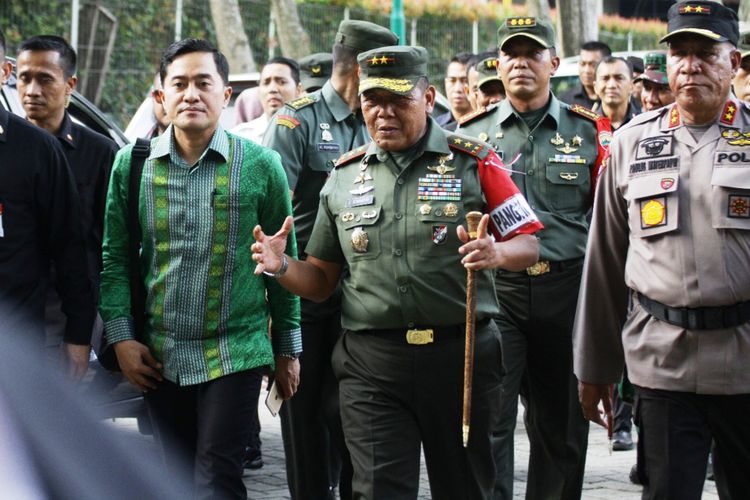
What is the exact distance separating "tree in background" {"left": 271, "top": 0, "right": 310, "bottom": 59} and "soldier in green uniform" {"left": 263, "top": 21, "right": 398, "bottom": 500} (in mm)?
18103

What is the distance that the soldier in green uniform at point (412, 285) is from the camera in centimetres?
574

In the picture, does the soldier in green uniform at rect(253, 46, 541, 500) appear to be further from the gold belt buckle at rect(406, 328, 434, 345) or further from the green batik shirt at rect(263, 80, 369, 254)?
the green batik shirt at rect(263, 80, 369, 254)

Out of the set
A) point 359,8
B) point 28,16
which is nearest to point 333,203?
point 28,16

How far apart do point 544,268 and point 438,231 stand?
5.10 feet

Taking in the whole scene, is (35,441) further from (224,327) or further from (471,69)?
(471,69)

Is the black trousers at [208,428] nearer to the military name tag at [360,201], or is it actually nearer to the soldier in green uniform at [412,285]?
the soldier in green uniform at [412,285]

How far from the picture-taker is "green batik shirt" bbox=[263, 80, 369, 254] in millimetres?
7320

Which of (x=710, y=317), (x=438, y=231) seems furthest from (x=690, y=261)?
(x=438, y=231)

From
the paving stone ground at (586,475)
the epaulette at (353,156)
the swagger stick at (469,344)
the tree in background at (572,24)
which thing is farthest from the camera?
the tree in background at (572,24)

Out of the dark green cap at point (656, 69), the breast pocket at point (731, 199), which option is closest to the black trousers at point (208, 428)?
the breast pocket at point (731, 199)

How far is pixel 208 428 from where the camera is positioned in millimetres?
5891

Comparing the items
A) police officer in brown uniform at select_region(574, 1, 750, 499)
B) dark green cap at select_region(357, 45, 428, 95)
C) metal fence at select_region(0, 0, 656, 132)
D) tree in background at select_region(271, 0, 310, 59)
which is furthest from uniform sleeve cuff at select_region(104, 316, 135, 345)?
tree in background at select_region(271, 0, 310, 59)

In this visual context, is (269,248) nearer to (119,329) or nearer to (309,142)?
(119,329)

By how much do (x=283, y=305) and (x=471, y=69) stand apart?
5.97 m
